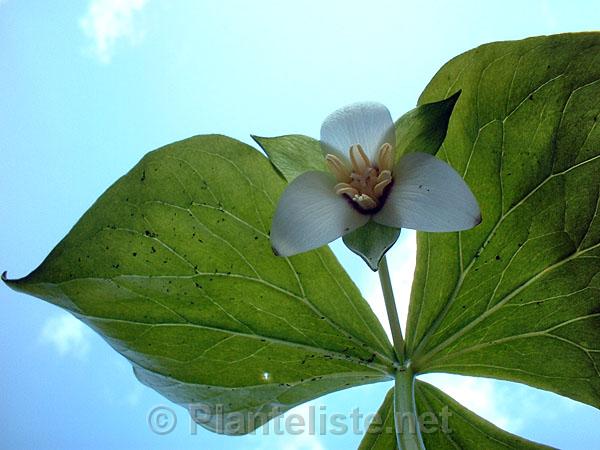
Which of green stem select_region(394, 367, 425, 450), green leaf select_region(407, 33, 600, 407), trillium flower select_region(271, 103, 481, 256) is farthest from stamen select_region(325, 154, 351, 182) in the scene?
green stem select_region(394, 367, 425, 450)

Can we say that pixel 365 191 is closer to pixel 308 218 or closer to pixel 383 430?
pixel 308 218

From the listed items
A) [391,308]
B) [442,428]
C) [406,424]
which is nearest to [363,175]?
[391,308]

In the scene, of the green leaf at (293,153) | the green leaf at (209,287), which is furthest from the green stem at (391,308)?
the green leaf at (293,153)

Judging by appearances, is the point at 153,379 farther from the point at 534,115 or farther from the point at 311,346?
the point at 534,115

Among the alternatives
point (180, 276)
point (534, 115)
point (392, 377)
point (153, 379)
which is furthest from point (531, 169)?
point (153, 379)

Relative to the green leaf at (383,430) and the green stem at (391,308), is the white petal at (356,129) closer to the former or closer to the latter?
the green stem at (391,308)

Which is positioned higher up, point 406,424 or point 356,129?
point 356,129
